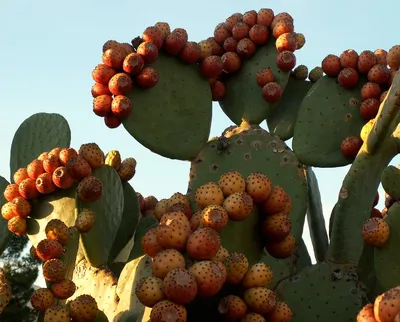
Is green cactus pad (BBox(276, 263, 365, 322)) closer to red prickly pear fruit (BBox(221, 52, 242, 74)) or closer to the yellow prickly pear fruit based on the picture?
the yellow prickly pear fruit

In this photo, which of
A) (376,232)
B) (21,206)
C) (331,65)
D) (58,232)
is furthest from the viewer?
(331,65)

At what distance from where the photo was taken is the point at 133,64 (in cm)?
293

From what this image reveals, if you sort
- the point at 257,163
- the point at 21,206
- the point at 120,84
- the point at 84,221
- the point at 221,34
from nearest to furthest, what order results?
the point at 84,221 → the point at 21,206 → the point at 257,163 → the point at 120,84 → the point at 221,34

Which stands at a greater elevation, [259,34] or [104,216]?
[259,34]

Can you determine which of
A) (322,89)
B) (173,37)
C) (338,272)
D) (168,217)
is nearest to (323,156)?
(322,89)

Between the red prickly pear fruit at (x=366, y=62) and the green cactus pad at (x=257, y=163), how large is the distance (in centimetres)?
62

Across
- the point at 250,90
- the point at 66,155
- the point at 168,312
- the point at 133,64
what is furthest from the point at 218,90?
the point at 168,312

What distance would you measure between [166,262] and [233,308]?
270 mm

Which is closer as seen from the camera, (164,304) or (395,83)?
(164,304)

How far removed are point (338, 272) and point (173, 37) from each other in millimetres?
1310

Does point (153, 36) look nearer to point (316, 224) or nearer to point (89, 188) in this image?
point (89, 188)

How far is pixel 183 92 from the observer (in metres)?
3.07

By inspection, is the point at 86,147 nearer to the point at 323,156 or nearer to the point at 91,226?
the point at 91,226

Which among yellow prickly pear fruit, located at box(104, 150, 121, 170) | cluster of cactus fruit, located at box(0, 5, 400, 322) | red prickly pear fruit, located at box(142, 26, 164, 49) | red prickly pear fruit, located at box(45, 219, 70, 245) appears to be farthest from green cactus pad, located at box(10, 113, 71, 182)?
red prickly pear fruit, located at box(45, 219, 70, 245)
